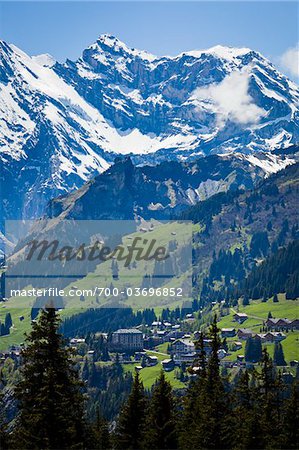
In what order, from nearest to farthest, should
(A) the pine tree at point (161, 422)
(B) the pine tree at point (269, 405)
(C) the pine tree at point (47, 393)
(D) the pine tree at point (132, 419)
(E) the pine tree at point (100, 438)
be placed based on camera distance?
1. (C) the pine tree at point (47, 393)
2. (A) the pine tree at point (161, 422)
3. (D) the pine tree at point (132, 419)
4. (B) the pine tree at point (269, 405)
5. (E) the pine tree at point (100, 438)

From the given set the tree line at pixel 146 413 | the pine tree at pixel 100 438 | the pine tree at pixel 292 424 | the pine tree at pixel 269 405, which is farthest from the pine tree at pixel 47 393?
the pine tree at pixel 269 405

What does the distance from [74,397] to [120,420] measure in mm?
15338

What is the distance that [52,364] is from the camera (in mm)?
60531

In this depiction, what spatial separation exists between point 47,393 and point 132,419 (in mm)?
18140

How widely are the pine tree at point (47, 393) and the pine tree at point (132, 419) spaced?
12.7m

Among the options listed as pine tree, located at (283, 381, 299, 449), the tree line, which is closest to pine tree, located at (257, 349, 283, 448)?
the tree line

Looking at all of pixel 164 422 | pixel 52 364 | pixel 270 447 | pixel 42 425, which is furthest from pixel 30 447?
pixel 270 447

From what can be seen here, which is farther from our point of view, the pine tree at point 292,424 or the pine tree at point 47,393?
the pine tree at point 292,424

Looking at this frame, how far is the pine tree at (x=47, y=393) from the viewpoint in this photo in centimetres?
5866

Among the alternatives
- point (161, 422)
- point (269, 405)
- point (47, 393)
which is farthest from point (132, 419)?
point (47, 393)

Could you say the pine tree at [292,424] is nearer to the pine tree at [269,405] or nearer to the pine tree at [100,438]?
the pine tree at [269,405]

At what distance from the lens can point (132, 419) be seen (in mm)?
75438

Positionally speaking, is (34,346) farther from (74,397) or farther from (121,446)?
(121,446)

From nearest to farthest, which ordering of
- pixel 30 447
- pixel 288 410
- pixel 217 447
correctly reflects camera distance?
pixel 30 447
pixel 217 447
pixel 288 410
